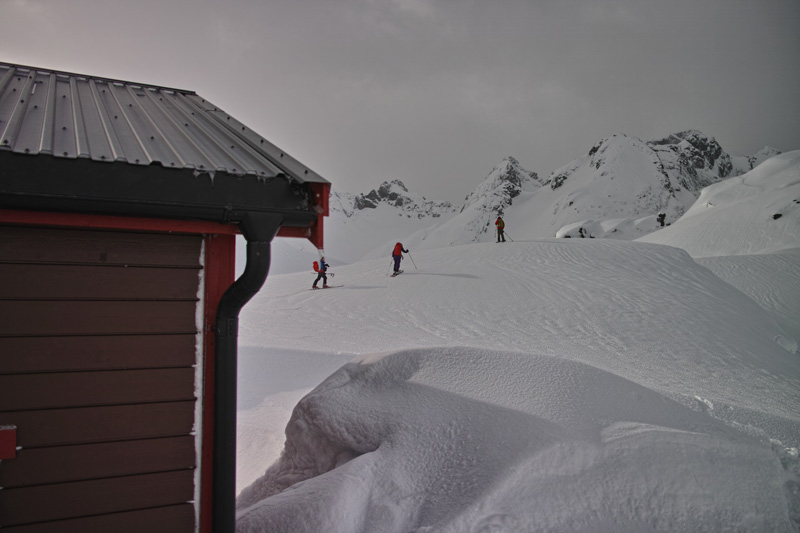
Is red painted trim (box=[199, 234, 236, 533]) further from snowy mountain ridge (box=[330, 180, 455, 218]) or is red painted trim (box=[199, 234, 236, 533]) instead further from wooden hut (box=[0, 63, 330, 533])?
snowy mountain ridge (box=[330, 180, 455, 218])

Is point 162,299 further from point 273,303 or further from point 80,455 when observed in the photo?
point 273,303

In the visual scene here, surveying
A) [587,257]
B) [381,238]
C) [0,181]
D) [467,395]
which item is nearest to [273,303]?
[587,257]

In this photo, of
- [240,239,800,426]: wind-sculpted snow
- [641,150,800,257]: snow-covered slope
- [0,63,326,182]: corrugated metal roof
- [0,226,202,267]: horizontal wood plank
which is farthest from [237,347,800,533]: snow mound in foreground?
[641,150,800,257]: snow-covered slope

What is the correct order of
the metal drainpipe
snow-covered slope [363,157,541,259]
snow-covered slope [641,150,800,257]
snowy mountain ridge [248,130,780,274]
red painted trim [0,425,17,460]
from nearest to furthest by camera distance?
red painted trim [0,425,17,460], the metal drainpipe, snow-covered slope [641,150,800,257], snowy mountain ridge [248,130,780,274], snow-covered slope [363,157,541,259]

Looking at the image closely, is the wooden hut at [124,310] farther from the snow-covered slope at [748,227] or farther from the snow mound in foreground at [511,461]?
the snow-covered slope at [748,227]

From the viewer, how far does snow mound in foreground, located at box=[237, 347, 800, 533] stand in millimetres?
2695

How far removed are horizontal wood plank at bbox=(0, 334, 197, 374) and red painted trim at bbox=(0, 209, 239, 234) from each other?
586 mm

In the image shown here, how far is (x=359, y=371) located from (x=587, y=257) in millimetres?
13926

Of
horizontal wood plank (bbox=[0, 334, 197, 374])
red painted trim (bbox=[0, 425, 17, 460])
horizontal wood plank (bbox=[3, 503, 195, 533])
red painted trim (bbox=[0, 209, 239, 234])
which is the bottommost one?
horizontal wood plank (bbox=[3, 503, 195, 533])

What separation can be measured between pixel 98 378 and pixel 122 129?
4.74ft

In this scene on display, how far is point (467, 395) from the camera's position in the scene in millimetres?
3590

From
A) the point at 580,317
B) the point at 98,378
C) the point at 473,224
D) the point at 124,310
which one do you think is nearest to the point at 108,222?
the point at 124,310

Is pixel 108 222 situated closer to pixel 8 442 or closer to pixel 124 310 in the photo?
pixel 124 310

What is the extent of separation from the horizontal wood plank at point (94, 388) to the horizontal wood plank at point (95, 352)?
38 mm
